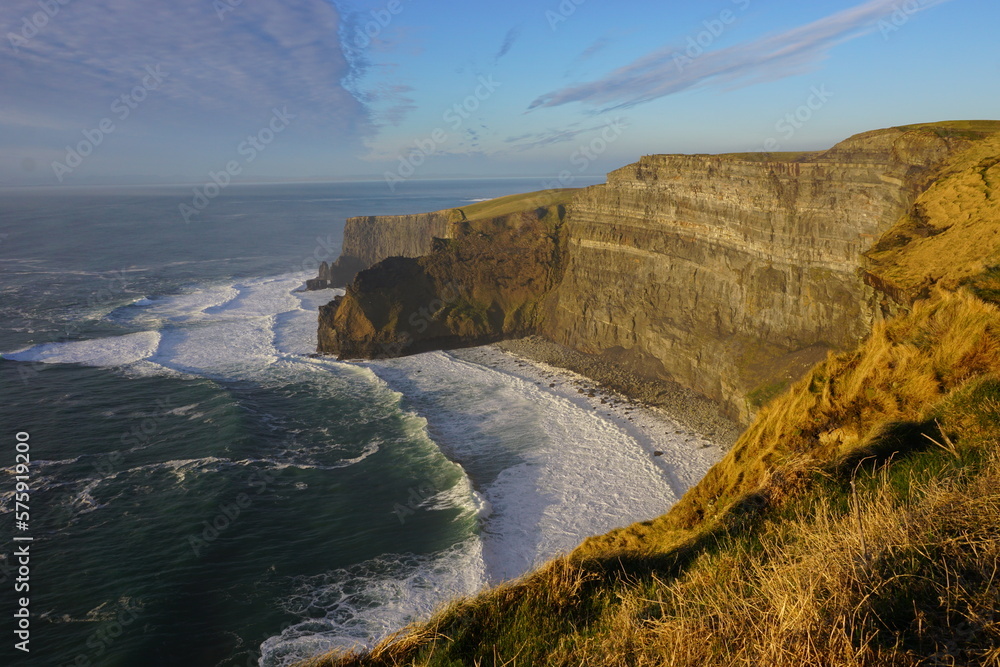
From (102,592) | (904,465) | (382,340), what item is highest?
(904,465)

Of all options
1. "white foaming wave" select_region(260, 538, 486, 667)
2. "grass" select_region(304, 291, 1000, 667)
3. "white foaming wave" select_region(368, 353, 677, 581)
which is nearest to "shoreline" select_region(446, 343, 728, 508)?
"white foaming wave" select_region(368, 353, 677, 581)

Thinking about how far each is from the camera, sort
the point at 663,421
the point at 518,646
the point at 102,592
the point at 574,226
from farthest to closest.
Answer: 1. the point at 574,226
2. the point at 663,421
3. the point at 102,592
4. the point at 518,646

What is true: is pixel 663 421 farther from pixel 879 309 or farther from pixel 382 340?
pixel 382 340

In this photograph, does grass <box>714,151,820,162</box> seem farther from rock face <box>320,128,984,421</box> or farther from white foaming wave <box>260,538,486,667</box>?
white foaming wave <box>260,538,486,667</box>

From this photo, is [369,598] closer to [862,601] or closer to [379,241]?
[862,601]

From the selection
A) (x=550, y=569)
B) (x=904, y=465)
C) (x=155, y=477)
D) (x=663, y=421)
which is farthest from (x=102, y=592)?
(x=663, y=421)

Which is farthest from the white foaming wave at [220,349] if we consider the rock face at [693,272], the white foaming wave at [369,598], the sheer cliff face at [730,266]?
the white foaming wave at [369,598]
